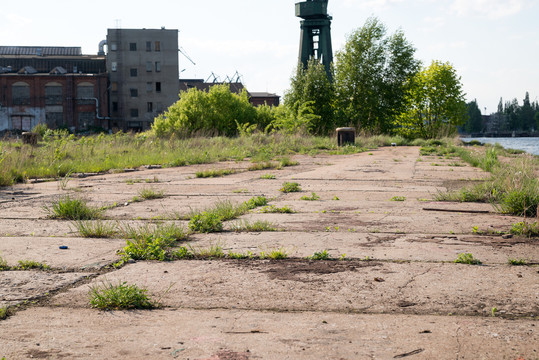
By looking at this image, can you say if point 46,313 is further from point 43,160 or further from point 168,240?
point 43,160

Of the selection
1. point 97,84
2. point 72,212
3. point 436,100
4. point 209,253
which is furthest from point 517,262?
point 97,84

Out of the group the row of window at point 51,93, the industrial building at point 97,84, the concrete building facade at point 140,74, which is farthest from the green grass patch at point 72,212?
the concrete building facade at point 140,74

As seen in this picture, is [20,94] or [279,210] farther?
[20,94]

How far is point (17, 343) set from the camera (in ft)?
6.98

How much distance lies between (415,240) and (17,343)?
281cm

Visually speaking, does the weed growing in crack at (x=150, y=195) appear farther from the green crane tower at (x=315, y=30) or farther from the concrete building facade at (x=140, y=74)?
the concrete building facade at (x=140, y=74)

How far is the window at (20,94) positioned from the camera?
6488 cm

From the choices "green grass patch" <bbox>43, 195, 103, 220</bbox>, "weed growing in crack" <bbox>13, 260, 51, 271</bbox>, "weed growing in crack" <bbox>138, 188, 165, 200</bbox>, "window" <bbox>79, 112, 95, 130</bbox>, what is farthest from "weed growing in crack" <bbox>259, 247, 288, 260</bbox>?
"window" <bbox>79, 112, 95, 130</bbox>

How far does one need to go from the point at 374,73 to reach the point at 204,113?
16730 mm

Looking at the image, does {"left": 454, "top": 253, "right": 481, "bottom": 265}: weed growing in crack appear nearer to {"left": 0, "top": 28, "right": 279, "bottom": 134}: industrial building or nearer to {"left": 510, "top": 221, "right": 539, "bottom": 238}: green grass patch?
{"left": 510, "top": 221, "right": 539, "bottom": 238}: green grass patch

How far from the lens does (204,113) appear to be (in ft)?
101

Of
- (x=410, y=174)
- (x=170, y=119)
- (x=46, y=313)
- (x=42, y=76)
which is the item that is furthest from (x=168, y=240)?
(x=42, y=76)

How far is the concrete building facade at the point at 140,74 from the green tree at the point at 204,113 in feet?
124

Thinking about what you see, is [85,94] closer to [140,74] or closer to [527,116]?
[140,74]
